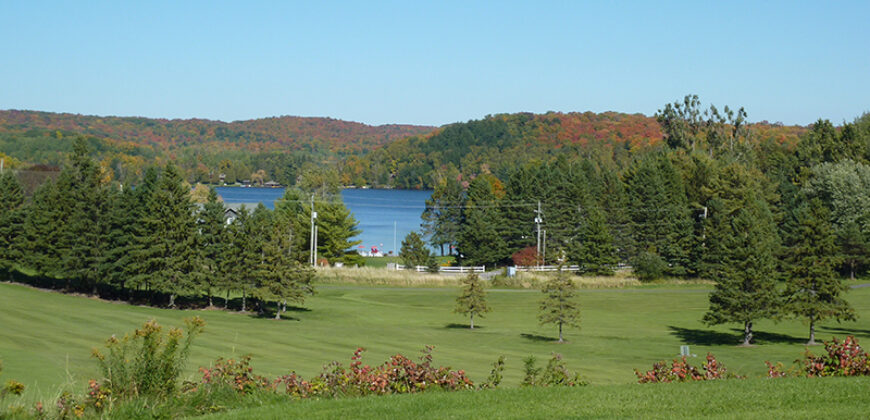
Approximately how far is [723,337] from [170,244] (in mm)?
29431

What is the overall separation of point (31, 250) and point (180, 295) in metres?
9.89

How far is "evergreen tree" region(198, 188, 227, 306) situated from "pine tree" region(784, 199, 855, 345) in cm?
2918

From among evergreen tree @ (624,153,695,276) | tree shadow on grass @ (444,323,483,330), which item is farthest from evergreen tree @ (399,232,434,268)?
tree shadow on grass @ (444,323,483,330)

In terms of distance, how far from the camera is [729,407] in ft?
29.1

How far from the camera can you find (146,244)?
46.2m

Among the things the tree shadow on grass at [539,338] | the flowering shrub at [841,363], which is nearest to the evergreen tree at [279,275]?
the tree shadow on grass at [539,338]

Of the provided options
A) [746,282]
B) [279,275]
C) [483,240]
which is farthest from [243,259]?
[483,240]

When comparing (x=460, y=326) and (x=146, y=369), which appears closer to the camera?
(x=146, y=369)

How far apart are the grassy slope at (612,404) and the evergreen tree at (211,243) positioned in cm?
3783

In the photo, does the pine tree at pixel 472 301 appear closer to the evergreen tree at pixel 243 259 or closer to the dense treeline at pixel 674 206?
the evergreen tree at pixel 243 259

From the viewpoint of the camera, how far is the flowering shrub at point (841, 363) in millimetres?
11273

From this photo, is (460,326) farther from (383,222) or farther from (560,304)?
(383,222)

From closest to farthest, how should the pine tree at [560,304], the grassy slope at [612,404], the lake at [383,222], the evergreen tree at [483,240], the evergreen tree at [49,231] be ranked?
the grassy slope at [612,404], the pine tree at [560,304], the evergreen tree at [49,231], the evergreen tree at [483,240], the lake at [383,222]

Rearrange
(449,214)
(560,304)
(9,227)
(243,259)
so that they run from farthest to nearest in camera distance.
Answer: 1. (449,214)
2. (9,227)
3. (243,259)
4. (560,304)
